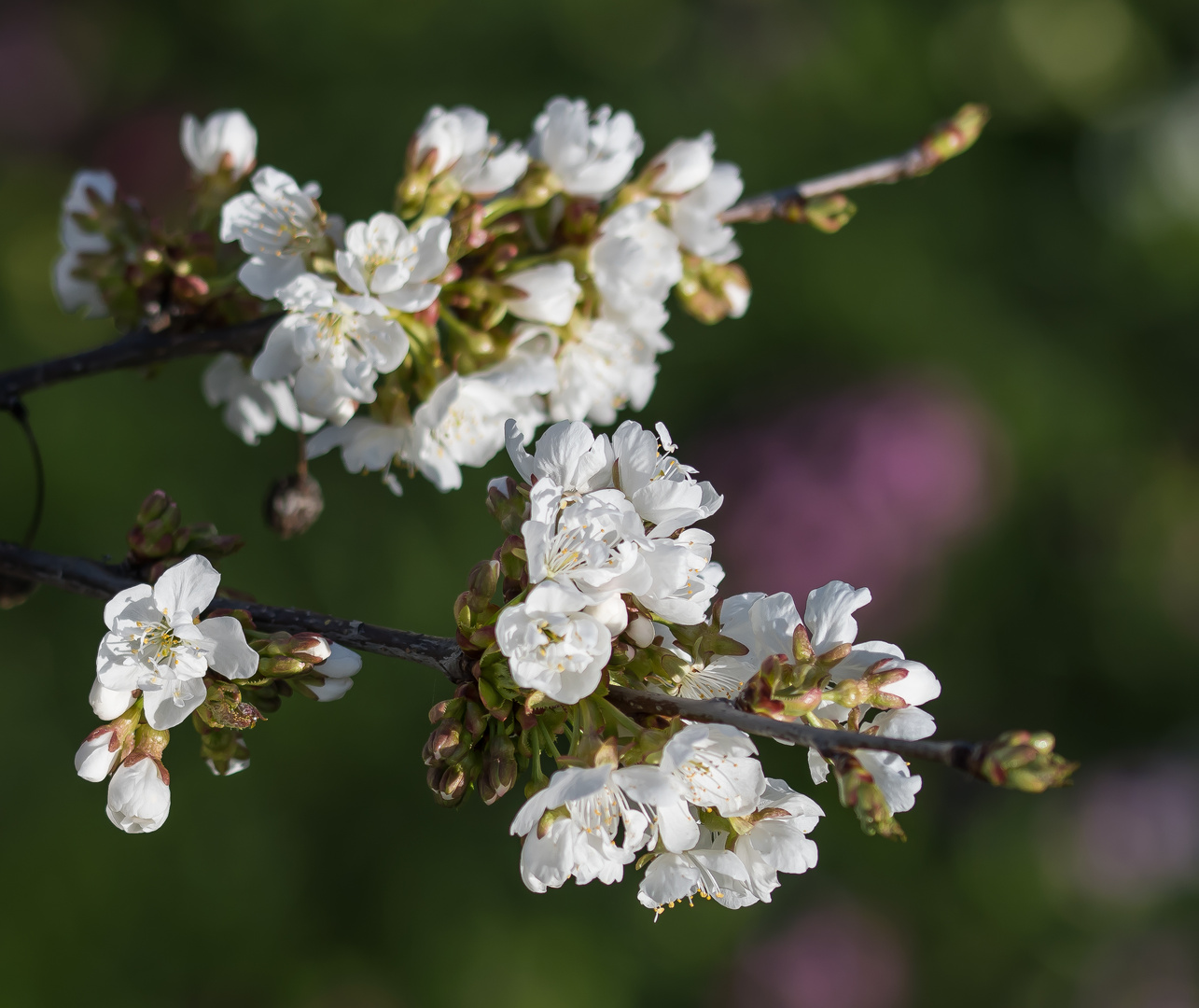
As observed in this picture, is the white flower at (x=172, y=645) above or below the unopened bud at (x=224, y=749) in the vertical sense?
above

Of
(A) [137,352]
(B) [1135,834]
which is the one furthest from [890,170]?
(B) [1135,834]

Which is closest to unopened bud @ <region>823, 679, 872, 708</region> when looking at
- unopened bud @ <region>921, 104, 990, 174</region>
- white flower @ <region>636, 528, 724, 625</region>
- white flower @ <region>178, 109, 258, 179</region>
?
white flower @ <region>636, 528, 724, 625</region>

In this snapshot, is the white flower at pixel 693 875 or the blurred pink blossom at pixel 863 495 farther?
the blurred pink blossom at pixel 863 495

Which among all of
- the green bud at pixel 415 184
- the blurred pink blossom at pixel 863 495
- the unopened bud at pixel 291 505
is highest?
the green bud at pixel 415 184

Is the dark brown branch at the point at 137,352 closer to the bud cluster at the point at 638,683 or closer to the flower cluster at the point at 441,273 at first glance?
the flower cluster at the point at 441,273

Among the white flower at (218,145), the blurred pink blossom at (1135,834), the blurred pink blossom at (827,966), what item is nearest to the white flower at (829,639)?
the white flower at (218,145)

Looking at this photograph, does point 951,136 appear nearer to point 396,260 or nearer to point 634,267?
point 634,267

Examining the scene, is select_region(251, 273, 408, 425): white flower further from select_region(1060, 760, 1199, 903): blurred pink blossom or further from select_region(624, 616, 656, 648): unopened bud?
select_region(1060, 760, 1199, 903): blurred pink blossom

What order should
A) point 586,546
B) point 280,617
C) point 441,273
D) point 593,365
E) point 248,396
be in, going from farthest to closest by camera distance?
point 248,396
point 593,365
point 441,273
point 280,617
point 586,546
